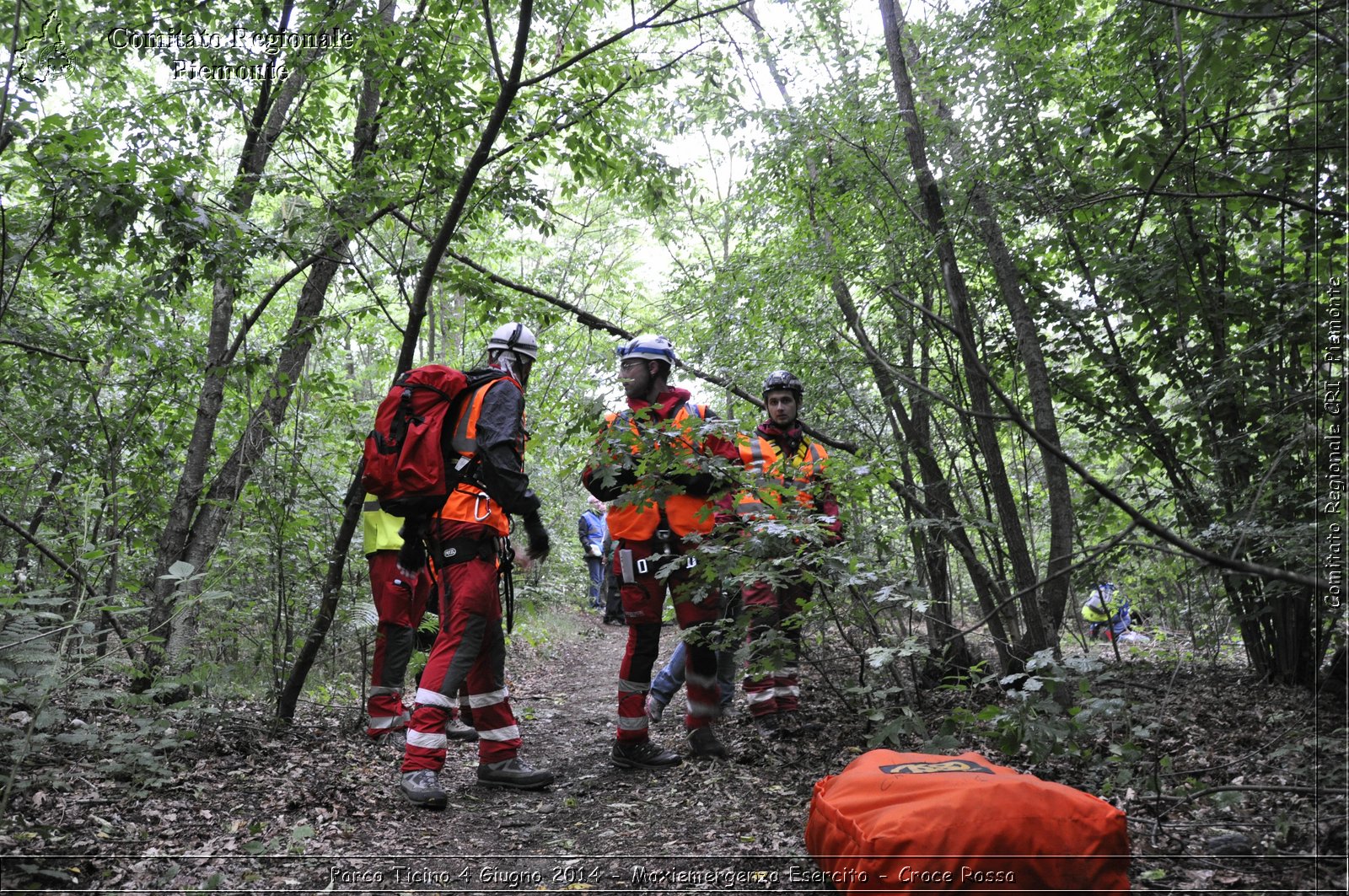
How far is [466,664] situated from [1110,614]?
510cm

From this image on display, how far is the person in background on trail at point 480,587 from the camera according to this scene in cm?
409

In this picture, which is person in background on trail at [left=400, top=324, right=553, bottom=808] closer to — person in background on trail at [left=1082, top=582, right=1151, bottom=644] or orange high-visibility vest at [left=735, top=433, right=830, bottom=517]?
orange high-visibility vest at [left=735, top=433, right=830, bottom=517]

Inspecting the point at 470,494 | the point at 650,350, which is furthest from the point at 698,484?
the point at 470,494

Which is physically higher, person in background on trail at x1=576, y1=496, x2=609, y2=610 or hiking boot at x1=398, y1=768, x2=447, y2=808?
person in background on trail at x1=576, y1=496, x2=609, y2=610

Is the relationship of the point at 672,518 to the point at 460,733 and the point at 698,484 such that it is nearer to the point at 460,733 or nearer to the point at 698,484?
the point at 698,484

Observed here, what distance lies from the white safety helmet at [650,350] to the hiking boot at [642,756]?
233 cm

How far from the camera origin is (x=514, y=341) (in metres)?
4.73

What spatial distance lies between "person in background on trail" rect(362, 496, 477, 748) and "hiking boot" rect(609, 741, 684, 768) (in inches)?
47.3

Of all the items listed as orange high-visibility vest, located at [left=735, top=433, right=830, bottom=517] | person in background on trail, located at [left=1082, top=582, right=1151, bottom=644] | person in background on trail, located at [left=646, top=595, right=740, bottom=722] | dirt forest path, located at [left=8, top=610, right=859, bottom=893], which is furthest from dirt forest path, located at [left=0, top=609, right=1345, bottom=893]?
orange high-visibility vest, located at [left=735, top=433, right=830, bottom=517]

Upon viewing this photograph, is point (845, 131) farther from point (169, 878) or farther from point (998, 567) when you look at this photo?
point (169, 878)

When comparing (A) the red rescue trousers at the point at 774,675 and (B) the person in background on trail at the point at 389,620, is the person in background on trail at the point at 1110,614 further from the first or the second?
(B) the person in background on trail at the point at 389,620

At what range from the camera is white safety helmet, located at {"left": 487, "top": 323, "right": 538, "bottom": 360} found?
4695 mm

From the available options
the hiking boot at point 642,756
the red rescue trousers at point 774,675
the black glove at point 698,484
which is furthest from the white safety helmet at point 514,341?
the hiking boot at point 642,756
